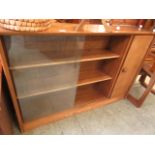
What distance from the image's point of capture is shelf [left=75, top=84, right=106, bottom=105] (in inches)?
73.7

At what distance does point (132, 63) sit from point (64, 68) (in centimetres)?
90

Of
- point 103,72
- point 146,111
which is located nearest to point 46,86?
point 103,72

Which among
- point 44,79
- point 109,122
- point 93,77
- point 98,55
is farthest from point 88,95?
point 44,79

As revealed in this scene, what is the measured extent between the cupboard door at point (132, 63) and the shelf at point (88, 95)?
0.72 ft

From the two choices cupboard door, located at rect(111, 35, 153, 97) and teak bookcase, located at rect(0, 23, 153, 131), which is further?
cupboard door, located at rect(111, 35, 153, 97)

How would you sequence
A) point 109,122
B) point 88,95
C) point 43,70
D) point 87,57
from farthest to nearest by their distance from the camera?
point 88,95 < point 109,122 < point 87,57 < point 43,70

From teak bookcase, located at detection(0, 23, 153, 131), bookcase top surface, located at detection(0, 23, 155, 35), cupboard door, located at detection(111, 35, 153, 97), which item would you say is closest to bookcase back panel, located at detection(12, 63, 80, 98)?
teak bookcase, located at detection(0, 23, 153, 131)

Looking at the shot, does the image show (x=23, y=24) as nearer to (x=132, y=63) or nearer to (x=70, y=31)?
(x=70, y=31)

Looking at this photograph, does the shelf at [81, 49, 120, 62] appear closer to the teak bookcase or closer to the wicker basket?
the teak bookcase

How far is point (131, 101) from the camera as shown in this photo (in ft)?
6.91

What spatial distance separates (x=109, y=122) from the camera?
1707 millimetres

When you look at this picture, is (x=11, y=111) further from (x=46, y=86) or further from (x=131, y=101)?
(x=131, y=101)

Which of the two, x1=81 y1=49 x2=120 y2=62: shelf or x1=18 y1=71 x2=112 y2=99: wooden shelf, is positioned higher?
x1=81 y1=49 x2=120 y2=62: shelf

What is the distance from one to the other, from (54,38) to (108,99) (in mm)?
1217
